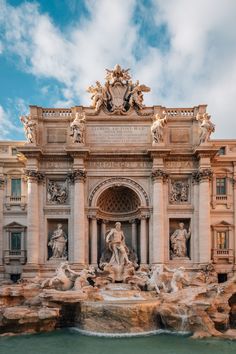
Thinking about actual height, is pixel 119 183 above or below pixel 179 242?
above

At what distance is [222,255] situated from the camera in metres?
27.8

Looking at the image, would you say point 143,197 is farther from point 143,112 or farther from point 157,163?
point 143,112

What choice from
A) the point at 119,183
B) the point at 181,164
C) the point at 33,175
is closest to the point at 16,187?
the point at 33,175

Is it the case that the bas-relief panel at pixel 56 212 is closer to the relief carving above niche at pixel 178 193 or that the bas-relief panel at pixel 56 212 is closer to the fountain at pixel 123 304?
the fountain at pixel 123 304

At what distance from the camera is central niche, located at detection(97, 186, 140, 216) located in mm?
27741

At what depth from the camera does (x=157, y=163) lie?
26938 mm

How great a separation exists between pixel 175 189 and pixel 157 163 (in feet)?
6.97

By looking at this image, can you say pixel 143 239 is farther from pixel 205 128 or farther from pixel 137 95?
pixel 137 95

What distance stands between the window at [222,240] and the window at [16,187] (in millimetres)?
13577

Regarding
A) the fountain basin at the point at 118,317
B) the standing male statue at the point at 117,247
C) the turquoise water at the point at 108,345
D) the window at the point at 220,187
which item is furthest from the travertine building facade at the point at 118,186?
the turquoise water at the point at 108,345

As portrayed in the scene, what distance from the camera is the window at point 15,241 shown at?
92.2ft

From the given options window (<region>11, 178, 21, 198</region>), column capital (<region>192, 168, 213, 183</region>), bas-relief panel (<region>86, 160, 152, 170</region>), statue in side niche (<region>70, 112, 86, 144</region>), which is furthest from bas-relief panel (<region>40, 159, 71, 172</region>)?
column capital (<region>192, 168, 213, 183</region>)

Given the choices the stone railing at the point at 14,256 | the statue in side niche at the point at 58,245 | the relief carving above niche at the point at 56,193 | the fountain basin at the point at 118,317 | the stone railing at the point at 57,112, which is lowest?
the fountain basin at the point at 118,317

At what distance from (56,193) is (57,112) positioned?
17.7 ft
